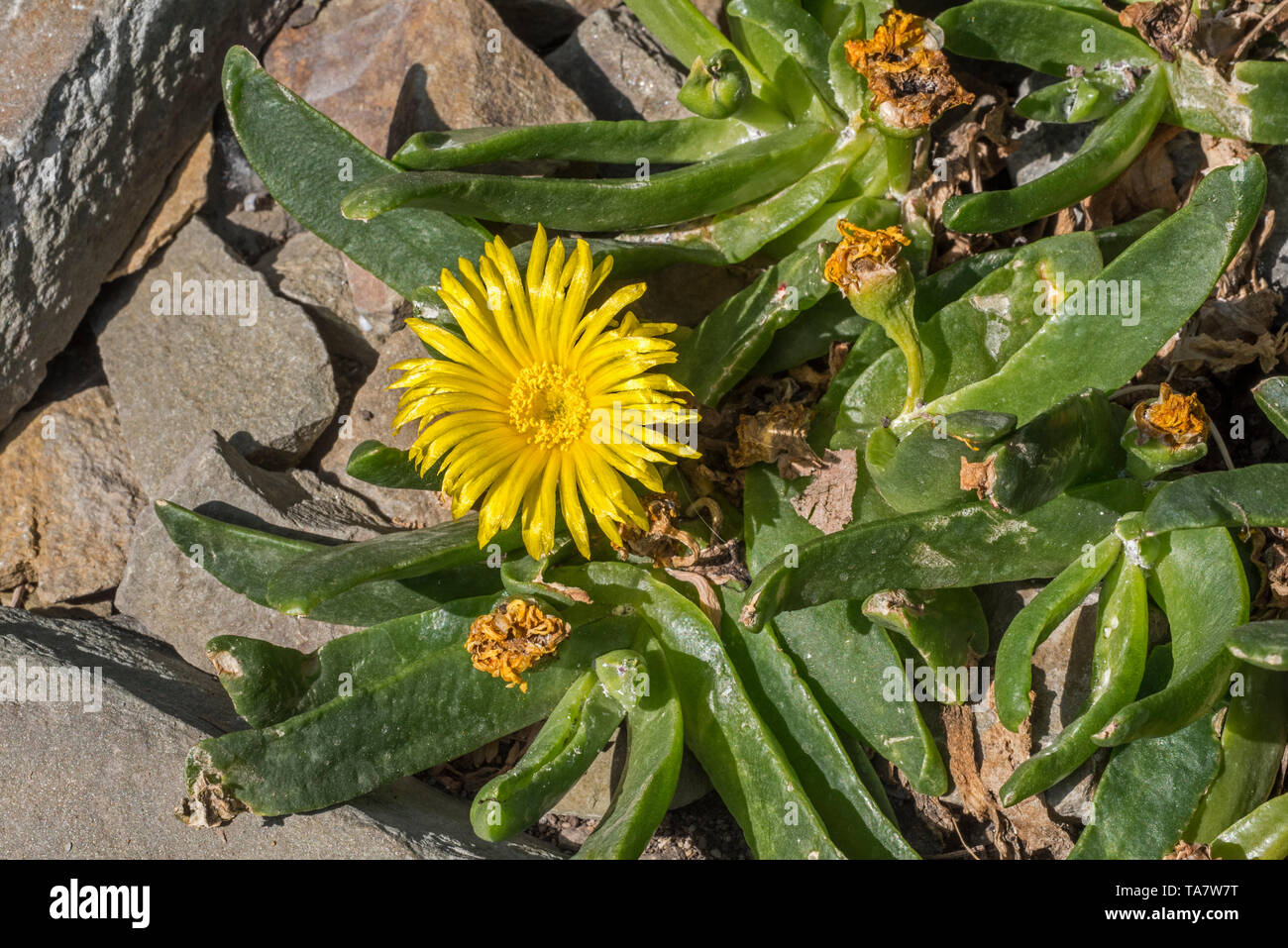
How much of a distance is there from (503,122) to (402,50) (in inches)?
18.1

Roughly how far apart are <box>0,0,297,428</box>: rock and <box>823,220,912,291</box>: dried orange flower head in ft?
7.37

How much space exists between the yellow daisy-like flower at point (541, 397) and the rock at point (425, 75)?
1.02 metres

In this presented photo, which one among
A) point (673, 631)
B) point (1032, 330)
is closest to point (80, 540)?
point (673, 631)

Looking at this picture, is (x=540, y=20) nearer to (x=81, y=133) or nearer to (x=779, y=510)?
(x=81, y=133)

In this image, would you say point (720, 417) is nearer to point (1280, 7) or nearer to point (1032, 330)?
point (1032, 330)

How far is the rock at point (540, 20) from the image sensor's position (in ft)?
13.1

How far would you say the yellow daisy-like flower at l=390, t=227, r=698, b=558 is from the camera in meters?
2.63

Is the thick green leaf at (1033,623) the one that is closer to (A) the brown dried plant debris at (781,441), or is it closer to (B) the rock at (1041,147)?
(A) the brown dried plant debris at (781,441)

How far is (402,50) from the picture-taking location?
3.70m

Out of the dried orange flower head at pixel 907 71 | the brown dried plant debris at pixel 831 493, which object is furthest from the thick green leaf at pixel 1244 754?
the dried orange flower head at pixel 907 71

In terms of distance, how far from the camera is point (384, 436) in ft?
11.7

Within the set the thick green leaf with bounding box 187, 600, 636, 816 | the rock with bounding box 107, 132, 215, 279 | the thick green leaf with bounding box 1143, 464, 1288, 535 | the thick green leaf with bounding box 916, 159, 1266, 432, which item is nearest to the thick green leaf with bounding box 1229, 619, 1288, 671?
the thick green leaf with bounding box 1143, 464, 1288, 535

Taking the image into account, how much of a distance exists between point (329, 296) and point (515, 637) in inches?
64.3
